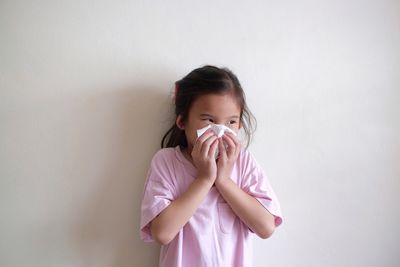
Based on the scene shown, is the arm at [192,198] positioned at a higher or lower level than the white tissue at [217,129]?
lower

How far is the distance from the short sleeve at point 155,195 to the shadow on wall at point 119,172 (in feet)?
0.30

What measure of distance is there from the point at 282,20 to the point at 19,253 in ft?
3.29

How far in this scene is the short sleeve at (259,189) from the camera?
640mm

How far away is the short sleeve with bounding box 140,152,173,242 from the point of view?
59 centimetres

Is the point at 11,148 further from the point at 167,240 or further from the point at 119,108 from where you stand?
the point at 167,240

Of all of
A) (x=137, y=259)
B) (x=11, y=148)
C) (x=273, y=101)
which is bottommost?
(x=137, y=259)

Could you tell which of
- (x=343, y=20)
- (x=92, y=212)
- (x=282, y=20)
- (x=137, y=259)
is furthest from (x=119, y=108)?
(x=343, y=20)

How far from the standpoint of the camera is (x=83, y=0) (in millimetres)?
694

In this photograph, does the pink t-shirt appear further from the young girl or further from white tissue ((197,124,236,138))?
white tissue ((197,124,236,138))

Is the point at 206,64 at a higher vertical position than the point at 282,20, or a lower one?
lower

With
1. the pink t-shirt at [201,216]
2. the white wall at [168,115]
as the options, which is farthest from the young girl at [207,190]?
the white wall at [168,115]

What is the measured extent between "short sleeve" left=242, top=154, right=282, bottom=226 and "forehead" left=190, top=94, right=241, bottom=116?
154 millimetres

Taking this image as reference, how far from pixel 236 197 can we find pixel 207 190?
73 millimetres

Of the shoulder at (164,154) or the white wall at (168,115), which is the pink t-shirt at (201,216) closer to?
the shoulder at (164,154)
